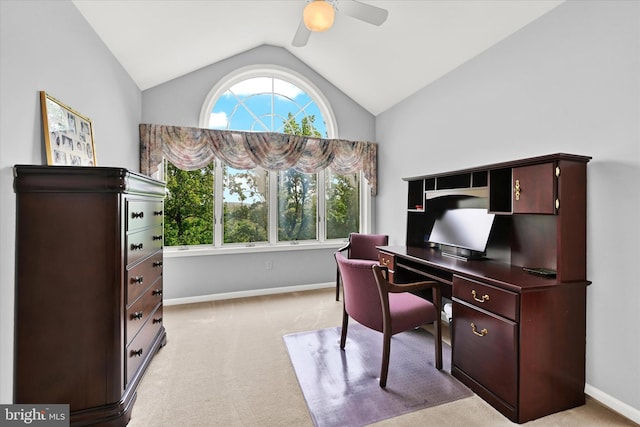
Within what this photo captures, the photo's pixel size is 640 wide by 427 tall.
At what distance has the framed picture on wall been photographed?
5.79 feet

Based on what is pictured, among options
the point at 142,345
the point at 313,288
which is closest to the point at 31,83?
the point at 142,345

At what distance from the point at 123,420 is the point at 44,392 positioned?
41 cm

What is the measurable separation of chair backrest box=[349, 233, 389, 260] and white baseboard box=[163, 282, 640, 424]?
850 millimetres

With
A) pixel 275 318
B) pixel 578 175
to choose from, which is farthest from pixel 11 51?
pixel 578 175

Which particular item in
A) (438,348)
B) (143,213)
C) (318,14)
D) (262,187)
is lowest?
(438,348)

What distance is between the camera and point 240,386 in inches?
80.4

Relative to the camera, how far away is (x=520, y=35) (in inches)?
94.2

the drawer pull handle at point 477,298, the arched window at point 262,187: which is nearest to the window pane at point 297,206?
the arched window at point 262,187

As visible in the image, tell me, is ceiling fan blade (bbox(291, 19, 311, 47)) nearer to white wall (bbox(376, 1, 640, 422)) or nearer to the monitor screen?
white wall (bbox(376, 1, 640, 422))

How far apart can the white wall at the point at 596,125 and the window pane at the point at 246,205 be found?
8.99 feet

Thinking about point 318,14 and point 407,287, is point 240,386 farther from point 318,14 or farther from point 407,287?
point 318,14

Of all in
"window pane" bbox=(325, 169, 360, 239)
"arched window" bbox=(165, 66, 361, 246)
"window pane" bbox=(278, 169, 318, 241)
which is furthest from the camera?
"window pane" bbox=(325, 169, 360, 239)

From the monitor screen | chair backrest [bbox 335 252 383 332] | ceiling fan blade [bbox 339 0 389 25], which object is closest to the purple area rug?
chair backrest [bbox 335 252 383 332]

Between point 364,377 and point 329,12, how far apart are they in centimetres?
255
